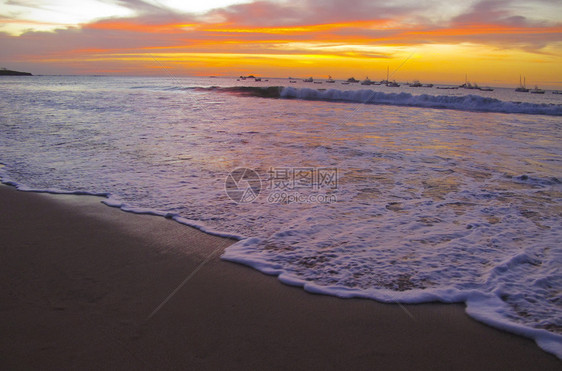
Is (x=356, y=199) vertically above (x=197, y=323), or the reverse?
(x=356, y=199)

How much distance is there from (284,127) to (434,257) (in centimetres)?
1005

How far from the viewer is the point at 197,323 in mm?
2512

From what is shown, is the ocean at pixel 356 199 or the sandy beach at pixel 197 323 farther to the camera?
the ocean at pixel 356 199

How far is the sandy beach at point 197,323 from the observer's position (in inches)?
86.2

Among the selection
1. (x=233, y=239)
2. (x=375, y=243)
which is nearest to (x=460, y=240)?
(x=375, y=243)

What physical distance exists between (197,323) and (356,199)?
338 centimetres

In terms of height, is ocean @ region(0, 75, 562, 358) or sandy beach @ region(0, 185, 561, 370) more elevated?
ocean @ region(0, 75, 562, 358)

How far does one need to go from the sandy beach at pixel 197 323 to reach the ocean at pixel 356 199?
0.22 m

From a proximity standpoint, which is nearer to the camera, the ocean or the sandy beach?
the sandy beach

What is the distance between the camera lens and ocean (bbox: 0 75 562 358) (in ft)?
10.3

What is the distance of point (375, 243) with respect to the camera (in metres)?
3.89

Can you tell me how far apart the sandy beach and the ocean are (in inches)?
8.5

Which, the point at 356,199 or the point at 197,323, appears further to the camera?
the point at 356,199

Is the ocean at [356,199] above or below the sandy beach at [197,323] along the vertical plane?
above
